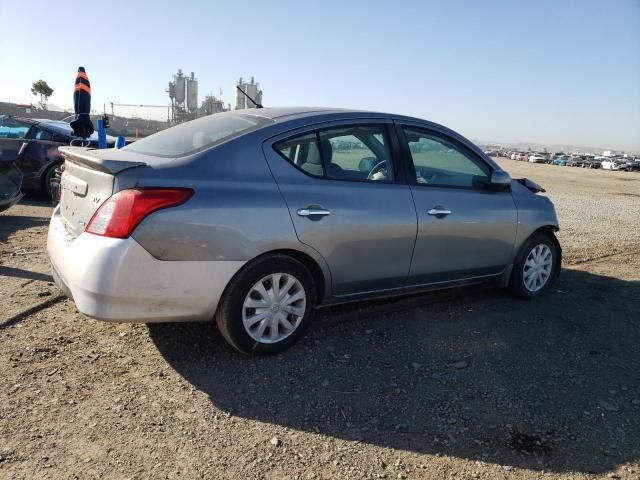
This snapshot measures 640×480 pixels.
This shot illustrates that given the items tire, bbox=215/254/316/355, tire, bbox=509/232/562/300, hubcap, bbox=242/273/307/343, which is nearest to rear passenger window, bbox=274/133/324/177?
tire, bbox=215/254/316/355

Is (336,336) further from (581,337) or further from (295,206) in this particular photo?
(581,337)

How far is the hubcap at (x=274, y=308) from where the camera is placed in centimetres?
330

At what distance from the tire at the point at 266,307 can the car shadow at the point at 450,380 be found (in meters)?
0.14

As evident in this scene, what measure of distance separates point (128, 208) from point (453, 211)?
2.51 metres

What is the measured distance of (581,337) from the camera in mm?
4129

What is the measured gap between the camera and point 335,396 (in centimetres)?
305

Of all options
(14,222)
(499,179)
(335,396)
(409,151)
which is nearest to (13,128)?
(14,222)

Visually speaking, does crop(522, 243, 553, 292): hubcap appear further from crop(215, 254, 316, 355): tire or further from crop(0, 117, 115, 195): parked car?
crop(0, 117, 115, 195): parked car

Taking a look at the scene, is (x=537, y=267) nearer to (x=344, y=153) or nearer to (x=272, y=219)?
(x=344, y=153)

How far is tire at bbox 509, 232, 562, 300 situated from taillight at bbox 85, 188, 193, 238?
10.9 ft

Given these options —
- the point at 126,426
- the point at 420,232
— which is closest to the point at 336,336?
the point at 420,232

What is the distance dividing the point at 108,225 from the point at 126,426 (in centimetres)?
108

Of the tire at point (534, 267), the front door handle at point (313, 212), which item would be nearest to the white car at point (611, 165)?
the tire at point (534, 267)

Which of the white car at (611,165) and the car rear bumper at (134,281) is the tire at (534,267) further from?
the white car at (611,165)
